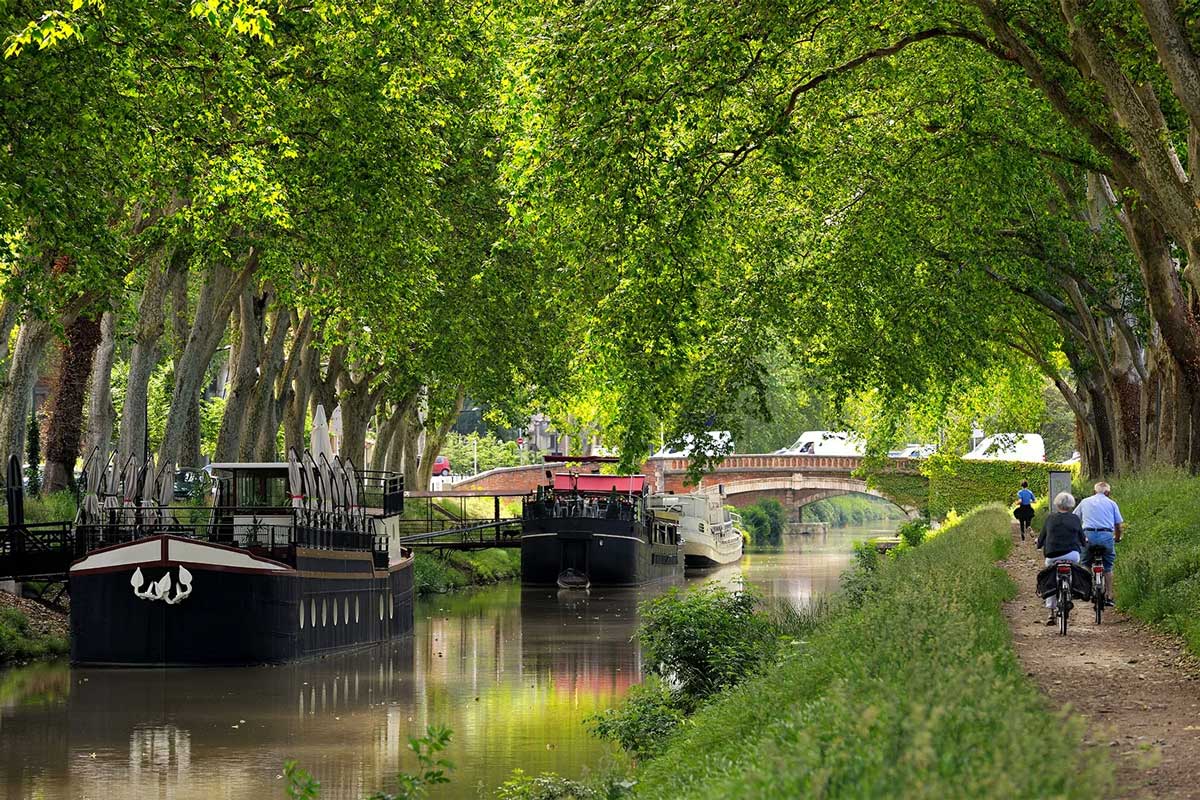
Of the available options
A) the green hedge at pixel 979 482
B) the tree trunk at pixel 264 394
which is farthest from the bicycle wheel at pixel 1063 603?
the green hedge at pixel 979 482

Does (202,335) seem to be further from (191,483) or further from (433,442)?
(433,442)

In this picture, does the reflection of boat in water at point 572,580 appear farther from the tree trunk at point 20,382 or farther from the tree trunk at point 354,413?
the tree trunk at point 20,382

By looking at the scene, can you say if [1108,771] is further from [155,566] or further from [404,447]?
[404,447]

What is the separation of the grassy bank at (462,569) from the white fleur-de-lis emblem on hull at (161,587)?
1856 centimetres

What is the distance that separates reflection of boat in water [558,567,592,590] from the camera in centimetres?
5494

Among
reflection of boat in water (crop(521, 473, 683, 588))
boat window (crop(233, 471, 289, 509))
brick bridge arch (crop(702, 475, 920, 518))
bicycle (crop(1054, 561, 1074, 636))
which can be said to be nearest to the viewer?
bicycle (crop(1054, 561, 1074, 636))

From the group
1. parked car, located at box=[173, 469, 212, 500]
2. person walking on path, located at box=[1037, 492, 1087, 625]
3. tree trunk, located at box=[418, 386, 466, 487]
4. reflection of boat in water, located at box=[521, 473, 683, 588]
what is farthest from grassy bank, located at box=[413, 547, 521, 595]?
person walking on path, located at box=[1037, 492, 1087, 625]

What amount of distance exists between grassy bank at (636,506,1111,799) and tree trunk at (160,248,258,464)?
794 inches

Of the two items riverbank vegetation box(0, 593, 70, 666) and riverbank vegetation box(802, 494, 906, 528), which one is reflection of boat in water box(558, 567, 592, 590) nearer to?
riverbank vegetation box(0, 593, 70, 666)

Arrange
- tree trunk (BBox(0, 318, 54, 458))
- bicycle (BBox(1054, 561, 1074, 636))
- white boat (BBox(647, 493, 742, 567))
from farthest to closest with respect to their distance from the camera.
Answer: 1. white boat (BBox(647, 493, 742, 567))
2. tree trunk (BBox(0, 318, 54, 458))
3. bicycle (BBox(1054, 561, 1074, 636))

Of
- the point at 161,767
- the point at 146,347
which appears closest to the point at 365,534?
the point at 146,347

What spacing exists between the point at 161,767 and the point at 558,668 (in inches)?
457

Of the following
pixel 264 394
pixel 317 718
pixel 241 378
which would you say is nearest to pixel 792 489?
pixel 264 394

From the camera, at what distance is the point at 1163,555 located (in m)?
20.9
